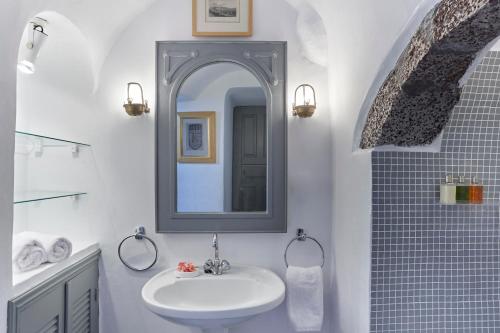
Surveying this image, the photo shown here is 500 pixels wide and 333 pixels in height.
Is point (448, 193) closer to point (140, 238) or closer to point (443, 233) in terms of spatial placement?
point (443, 233)

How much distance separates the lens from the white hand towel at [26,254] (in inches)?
47.8

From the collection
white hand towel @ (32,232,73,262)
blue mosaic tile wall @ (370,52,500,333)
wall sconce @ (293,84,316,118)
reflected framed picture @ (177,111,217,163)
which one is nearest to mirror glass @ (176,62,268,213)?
reflected framed picture @ (177,111,217,163)

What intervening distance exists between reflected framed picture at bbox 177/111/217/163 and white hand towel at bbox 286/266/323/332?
78 centimetres

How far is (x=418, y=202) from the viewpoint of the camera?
1210 mm

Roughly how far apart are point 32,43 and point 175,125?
2.46 feet

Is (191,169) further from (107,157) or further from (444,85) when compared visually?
(444,85)

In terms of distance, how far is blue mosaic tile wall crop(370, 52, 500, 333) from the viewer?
119cm

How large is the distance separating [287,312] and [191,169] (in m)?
→ 0.94

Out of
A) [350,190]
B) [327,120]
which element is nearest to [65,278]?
[350,190]

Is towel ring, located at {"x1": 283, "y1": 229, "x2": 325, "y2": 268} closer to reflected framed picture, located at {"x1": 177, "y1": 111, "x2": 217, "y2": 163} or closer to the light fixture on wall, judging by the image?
reflected framed picture, located at {"x1": 177, "y1": 111, "x2": 217, "y2": 163}

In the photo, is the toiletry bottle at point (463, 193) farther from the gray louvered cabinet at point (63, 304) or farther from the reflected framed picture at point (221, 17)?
the gray louvered cabinet at point (63, 304)

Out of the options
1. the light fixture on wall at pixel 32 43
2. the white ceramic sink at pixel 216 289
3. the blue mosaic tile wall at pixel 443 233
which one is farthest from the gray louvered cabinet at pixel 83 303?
the blue mosaic tile wall at pixel 443 233

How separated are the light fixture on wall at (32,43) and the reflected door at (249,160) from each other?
39.3 inches

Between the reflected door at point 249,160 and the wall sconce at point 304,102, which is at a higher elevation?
the wall sconce at point 304,102
